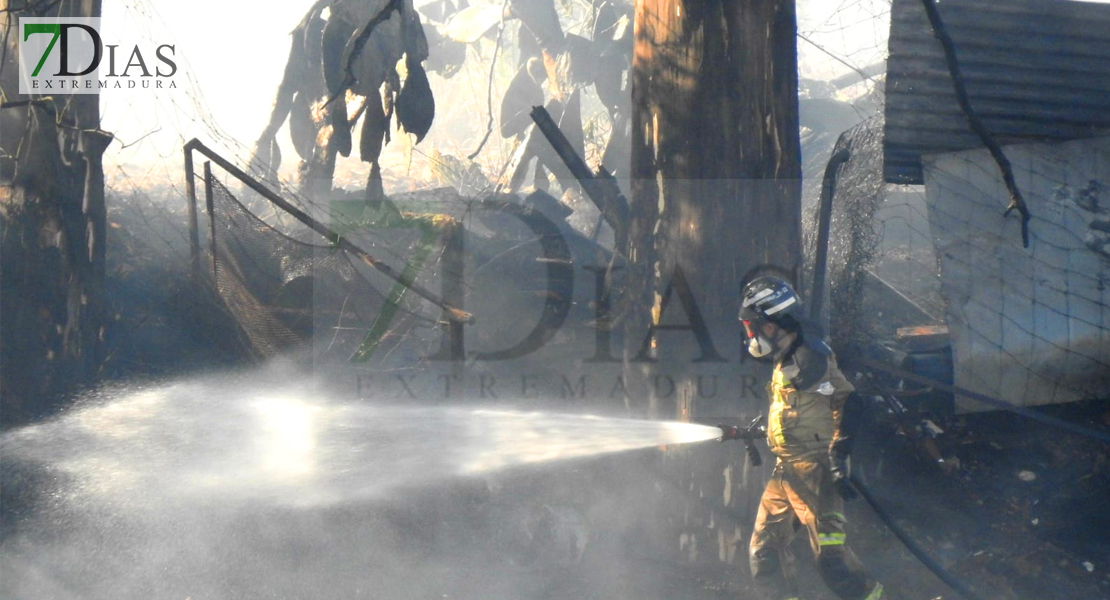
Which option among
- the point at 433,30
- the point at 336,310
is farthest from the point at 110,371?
the point at 433,30

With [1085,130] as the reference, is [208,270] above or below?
below

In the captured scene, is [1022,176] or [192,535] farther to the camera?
[1022,176]

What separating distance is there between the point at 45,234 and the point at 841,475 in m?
5.98

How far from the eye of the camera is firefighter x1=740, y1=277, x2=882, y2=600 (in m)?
4.38

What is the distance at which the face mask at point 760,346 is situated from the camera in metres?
4.42

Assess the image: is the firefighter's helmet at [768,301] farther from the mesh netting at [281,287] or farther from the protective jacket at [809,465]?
the mesh netting at [281,287]

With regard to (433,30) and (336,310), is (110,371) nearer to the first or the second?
(336,310)

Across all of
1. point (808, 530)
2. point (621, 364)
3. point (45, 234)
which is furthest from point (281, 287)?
point (808, 530)

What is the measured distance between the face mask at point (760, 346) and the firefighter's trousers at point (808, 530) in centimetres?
67

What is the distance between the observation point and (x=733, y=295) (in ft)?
16.0

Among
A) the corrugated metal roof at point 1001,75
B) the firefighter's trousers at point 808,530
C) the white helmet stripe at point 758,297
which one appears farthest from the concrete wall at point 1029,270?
the white helmet stripe at point 758,297

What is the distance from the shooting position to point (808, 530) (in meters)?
4.60

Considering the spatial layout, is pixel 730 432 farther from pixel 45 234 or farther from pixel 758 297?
pixel 45 234

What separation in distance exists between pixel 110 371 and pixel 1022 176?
7662mm
